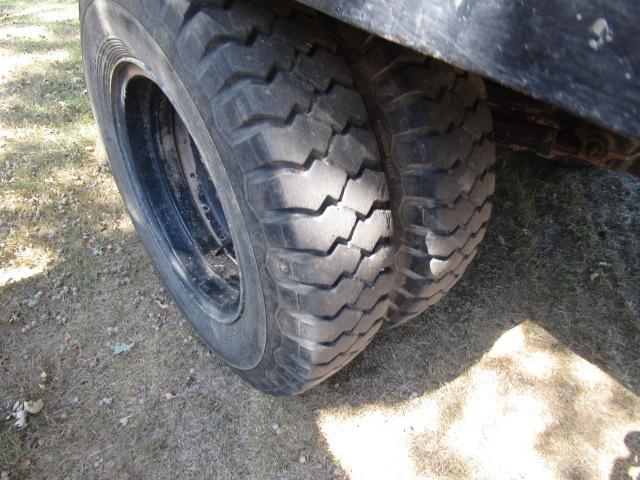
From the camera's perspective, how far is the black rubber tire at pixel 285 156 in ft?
3.87

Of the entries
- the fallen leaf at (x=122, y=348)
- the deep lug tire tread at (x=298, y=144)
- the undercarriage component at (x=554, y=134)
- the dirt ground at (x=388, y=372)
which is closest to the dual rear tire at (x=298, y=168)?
the deep lug tire tread at (x=298, y=144)

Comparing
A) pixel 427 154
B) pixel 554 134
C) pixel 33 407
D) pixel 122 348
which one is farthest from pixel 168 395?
pixel 554 134

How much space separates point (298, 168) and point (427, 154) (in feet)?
1.26

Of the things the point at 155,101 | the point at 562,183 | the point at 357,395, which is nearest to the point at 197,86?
the point at 155,101

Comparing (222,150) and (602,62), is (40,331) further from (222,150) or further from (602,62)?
(602,62)

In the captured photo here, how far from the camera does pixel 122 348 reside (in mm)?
2314

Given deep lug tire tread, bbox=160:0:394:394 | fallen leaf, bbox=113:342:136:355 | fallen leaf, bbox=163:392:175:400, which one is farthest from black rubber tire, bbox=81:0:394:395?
fallen leaf, bbox=113:342:136:355

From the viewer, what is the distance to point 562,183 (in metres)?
2.71

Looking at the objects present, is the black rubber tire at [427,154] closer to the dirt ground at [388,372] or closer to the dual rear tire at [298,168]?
the dual rear tire at [298,168]

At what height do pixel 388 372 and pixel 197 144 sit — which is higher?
pixel 197 144

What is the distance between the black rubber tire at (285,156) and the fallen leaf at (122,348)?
3.20 ft

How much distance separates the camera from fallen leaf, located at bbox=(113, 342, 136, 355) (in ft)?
7.55

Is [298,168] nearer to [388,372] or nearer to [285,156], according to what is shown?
[285,156]

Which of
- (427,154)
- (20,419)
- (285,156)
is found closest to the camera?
(285,156)
